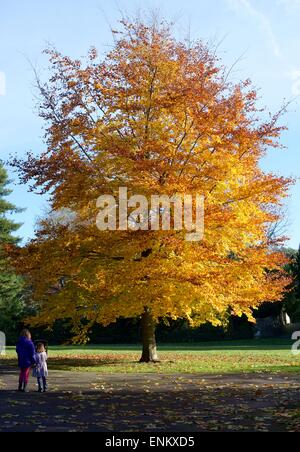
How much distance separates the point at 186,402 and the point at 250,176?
1057cm

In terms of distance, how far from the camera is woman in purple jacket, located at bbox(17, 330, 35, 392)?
14.3 m

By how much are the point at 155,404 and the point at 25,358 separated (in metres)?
3.98

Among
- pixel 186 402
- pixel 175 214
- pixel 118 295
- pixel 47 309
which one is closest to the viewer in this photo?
pixel 186 402

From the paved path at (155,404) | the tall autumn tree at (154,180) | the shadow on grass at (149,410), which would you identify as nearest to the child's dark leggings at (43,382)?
the paved path at (155,404)

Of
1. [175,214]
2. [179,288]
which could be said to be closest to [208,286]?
[179,288]

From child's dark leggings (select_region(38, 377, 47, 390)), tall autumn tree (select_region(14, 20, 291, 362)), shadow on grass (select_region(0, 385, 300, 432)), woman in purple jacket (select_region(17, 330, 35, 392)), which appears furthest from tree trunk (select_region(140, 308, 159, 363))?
child's dark leggings (select_region(38, 377, 47, 390))

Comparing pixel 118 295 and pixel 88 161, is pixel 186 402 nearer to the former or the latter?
pixel 118 295

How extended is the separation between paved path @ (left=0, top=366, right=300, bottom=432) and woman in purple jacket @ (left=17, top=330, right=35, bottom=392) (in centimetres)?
32

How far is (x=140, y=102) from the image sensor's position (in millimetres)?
20531

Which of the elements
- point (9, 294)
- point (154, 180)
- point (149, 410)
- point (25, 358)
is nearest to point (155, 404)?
point (149, 410)

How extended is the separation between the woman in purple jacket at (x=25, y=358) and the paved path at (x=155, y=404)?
32cm

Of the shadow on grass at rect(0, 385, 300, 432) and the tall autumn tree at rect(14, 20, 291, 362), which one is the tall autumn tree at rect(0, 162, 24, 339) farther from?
the shadow on grass at rect(0, 385, 300, 432)

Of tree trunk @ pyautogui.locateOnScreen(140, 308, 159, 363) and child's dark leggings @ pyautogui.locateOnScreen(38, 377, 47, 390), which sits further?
tree trunk @ pyautogui.locateOnScreen(140, 308, 159, 363)

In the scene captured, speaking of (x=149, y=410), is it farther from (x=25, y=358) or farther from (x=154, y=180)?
(x=154, y=180)
